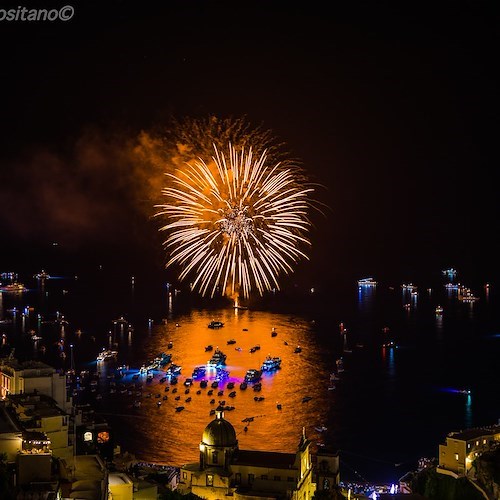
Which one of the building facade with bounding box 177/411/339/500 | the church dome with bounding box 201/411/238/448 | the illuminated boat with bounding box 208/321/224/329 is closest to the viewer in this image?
the building facade with bounding box 177/411/339/500

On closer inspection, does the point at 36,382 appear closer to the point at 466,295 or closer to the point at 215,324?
the point at 215,324

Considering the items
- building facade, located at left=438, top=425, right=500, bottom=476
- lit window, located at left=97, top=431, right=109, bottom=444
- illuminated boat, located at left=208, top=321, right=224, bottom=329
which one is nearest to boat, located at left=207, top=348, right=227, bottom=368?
illuminated boat, located at left=208, top=321, right=224, bottom=329

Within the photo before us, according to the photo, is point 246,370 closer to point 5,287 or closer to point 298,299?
point 298,299

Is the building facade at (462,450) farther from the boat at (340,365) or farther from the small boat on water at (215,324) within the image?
the small boat on water at (215,324)

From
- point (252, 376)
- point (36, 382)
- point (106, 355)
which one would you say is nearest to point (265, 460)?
point (36, 382)

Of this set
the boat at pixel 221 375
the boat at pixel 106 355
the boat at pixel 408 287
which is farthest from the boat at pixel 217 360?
the boat at pixel 408 287

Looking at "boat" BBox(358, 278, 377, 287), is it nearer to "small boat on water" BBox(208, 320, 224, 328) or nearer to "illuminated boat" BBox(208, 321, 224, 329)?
"small boat on water" BBox(208, 320, 224, 328)

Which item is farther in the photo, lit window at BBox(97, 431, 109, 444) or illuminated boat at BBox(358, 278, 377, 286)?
illuminated boat at BBox(358, 278, 377, 286)

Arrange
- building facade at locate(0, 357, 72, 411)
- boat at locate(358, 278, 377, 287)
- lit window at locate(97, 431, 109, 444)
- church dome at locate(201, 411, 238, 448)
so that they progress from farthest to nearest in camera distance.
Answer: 1. boat at locate(358, 278, 377, 287)
2. lit window at locate(97, 431, 109, 444)
3. building facade at locate(0, 357, 72, 411)
4. church dome at locate(201, 411, 238, 448)
